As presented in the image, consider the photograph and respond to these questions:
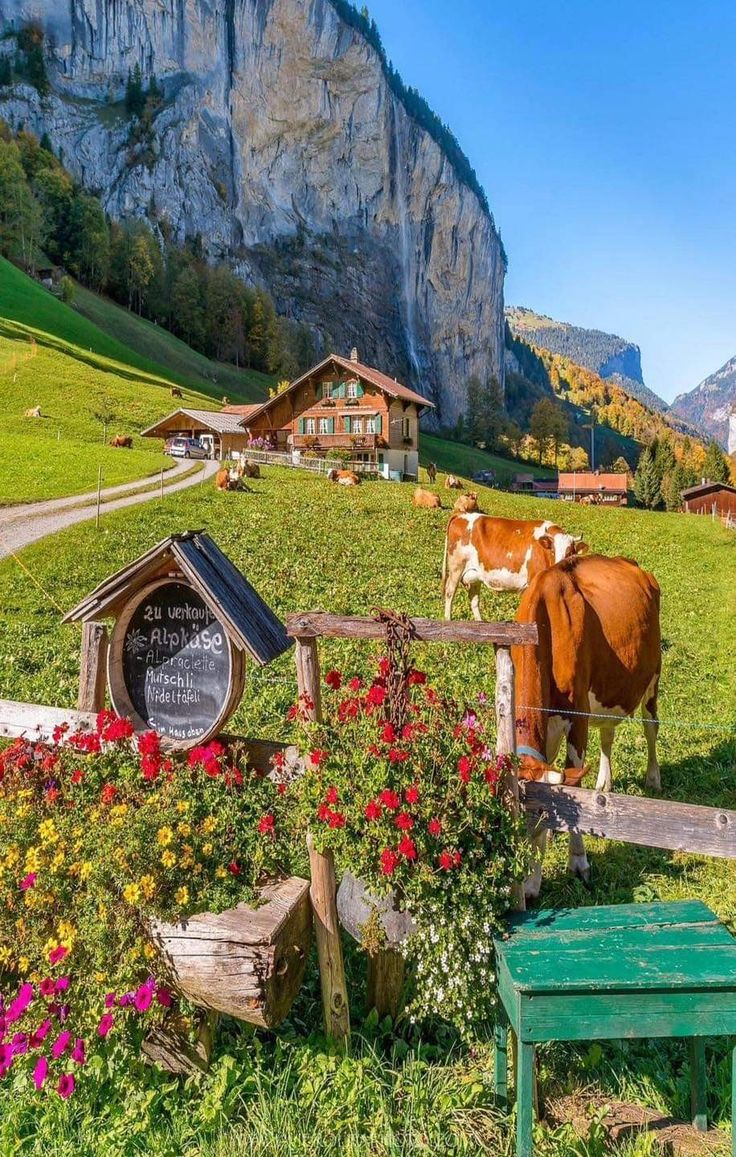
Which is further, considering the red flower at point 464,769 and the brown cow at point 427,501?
the brown cow at point 427,501

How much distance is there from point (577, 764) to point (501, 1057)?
2941mm

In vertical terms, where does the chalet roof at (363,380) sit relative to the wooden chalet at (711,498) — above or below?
above

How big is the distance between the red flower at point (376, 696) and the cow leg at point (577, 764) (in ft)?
8.83

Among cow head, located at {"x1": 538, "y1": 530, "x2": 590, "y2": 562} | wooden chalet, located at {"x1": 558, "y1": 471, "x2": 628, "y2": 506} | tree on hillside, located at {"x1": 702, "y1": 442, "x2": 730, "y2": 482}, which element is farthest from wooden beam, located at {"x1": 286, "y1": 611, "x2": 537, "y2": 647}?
tree on hillside, located at {"x1": 702, "y1": 442, "x2": 730, "y2": 482}

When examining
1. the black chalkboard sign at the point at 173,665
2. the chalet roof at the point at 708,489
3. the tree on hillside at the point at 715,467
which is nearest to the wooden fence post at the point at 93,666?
the black chalkboard sign at the point at 173,665

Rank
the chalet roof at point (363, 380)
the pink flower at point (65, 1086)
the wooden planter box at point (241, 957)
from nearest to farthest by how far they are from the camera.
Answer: the pink flower at point (65, 1086), the wooden planter box at point (241, 957), the chalet roof at point (363, 380)

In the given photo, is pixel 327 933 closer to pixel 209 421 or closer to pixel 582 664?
pixel 582 664

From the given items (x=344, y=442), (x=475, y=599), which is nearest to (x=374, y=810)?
(x=475, y=599)

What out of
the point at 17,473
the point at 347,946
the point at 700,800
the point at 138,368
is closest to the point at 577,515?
the point at 17,473

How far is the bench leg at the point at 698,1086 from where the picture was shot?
3.55 m

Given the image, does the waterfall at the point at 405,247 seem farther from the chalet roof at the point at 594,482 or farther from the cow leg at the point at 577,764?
the cow leg at the point at 577,764

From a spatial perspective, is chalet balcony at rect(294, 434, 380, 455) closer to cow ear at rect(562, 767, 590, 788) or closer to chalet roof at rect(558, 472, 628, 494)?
chalet roof at rect(558, 472, 628, 494)

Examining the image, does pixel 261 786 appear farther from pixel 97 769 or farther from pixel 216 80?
pixel 216 80

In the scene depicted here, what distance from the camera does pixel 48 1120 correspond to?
140 inches
